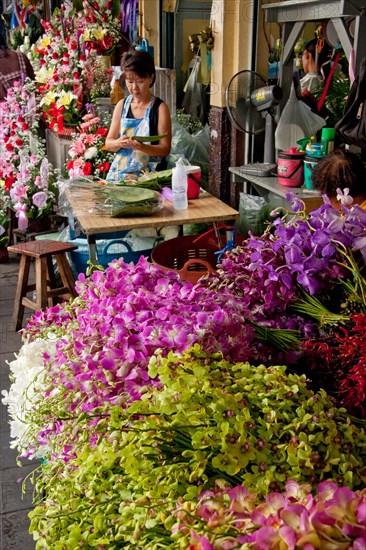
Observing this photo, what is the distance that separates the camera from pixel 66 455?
121cm

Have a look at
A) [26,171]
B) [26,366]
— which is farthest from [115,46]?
[26,366]

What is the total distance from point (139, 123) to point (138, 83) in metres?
0.29

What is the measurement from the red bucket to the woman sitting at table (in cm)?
49

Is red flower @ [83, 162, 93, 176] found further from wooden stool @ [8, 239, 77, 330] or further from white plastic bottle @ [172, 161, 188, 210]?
white plastic bottle @ [172, 161, 188, 210]

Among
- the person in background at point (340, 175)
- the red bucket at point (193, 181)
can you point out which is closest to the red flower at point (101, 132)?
the red bucket at point (193, 181)

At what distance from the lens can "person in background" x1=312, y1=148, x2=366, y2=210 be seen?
9.38 ft

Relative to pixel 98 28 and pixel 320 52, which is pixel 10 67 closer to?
pixel 98 28

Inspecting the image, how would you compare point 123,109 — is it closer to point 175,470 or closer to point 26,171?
point 26,171

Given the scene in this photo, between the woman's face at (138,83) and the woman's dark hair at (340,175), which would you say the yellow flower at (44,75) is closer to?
the woman's face at (138,83)

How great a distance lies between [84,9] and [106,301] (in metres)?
5.49

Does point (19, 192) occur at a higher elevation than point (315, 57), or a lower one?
lower

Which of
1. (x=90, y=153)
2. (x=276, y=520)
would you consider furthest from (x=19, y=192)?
(x=276, y=520)

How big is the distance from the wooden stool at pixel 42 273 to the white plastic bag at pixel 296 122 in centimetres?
167

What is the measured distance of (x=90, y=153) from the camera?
16.6 feet
